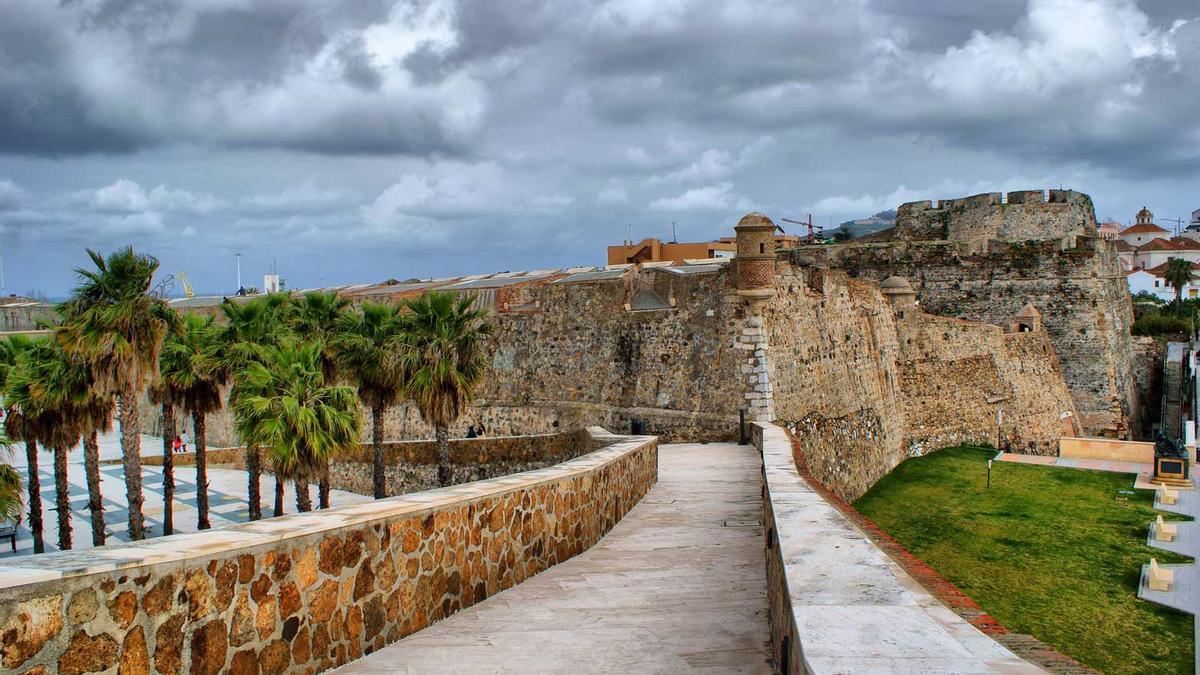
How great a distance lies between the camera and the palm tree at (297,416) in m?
16.8

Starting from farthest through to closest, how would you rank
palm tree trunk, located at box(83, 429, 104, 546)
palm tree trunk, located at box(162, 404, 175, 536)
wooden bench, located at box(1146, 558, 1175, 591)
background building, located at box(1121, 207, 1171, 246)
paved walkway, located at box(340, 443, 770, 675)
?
background building, located at box(1121, 207, 1171, 246) < palm tree trunk, located at box(162, 404, 175, 536) < palm tree trunk, located at box(83, 429, 104, 546) < wooden bench, located at box(1146, 558, 1175, 591) < paved walkway, located at box(340, 443, 770, 675)

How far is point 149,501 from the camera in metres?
28.7

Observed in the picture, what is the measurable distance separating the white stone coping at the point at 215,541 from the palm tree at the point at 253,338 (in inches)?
581

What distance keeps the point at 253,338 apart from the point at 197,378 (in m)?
1.70

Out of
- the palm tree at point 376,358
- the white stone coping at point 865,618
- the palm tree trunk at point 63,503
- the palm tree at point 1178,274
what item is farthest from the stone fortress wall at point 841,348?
the palm tree at point 1178,274

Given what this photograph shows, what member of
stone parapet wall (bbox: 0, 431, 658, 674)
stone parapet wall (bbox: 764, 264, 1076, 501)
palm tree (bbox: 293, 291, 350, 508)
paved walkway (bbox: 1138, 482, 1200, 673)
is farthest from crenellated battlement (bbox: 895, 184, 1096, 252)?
stone parapet wall (bbox: 0, 431, 658, 674)

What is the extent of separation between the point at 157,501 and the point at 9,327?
42.7m

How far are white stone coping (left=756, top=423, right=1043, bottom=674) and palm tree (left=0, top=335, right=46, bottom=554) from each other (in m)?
22.0

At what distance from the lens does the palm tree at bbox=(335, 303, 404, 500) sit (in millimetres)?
20266

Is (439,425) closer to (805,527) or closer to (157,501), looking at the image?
(157,501)

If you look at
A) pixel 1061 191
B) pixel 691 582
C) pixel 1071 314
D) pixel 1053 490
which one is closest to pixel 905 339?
pixel 1053 490

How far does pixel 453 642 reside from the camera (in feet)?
18.9

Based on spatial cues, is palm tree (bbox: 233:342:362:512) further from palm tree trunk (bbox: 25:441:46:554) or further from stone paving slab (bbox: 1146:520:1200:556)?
stone paving slab (bbox: 1146:520:1200:556)

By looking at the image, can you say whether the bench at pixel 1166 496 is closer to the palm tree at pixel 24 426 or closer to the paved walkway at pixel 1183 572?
the paved walkway at pixel 1183 572
